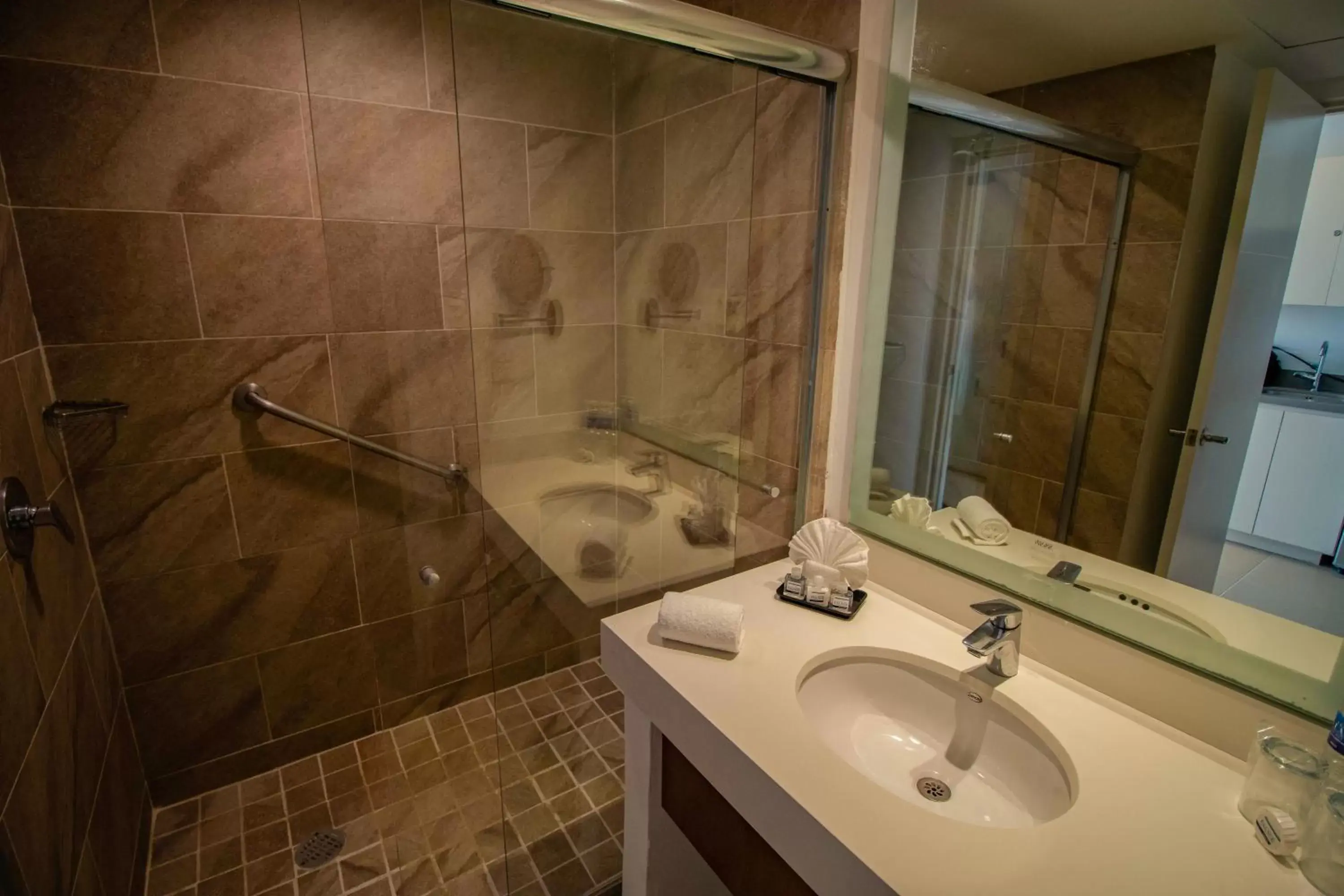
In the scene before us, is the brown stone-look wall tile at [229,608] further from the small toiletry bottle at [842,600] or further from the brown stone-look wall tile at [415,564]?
the small toiletry bottle at [842,600]

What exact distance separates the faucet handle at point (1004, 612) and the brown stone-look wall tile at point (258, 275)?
5.87 ft

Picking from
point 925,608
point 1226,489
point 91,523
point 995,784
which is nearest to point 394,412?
point 91,523

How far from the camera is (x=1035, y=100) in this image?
1.08 m

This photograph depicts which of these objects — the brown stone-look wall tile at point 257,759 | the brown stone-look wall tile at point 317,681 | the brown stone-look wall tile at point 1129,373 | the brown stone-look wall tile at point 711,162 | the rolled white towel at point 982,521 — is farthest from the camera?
the brown stone-look wall tile at point 317,681

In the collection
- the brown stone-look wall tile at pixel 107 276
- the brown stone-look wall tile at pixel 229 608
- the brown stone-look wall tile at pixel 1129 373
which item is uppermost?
the brown stone-look wall tile at pixel 107 276

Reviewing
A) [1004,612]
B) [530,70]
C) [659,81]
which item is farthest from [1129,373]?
[530,70]

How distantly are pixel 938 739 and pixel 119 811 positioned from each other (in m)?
1.86

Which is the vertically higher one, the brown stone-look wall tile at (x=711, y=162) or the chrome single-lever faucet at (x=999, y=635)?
the brown stone-look wall tile at (x=711, y=162)

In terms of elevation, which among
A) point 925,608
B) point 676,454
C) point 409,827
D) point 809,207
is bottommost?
point 409,827

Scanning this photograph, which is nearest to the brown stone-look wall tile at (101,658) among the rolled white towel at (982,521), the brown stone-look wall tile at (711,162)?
the brown stone-look wall tile at (711,162)

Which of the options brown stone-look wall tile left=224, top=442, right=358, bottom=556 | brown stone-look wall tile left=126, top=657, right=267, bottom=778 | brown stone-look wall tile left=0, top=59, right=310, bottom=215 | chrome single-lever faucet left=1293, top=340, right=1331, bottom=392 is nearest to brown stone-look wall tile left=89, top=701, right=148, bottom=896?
brown stone-look wall tile left=126, top=657, right=267, bottom=778

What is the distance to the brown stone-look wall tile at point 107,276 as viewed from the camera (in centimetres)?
142

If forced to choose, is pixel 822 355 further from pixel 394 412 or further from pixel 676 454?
pixel 394 412

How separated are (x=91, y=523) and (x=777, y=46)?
2.00 m
